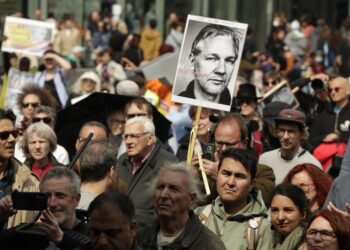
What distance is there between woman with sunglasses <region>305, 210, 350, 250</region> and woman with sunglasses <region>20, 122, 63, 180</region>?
10.7 feet

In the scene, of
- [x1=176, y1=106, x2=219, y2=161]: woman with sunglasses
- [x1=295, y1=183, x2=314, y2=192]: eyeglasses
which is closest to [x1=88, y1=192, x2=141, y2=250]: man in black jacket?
[x1=295, y1=183, x2=314, y2=192]: eyeglasses

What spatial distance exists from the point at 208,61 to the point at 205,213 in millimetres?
2158

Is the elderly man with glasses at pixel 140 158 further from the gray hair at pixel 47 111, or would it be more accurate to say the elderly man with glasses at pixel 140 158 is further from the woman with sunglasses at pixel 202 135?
the gray hair at pixel 47 111

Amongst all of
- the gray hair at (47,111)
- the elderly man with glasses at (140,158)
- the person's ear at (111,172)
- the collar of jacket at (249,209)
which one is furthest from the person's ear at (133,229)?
the gray hair at (47,111)

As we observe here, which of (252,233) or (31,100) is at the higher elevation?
(31,100)

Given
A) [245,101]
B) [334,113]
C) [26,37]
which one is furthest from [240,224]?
[26,37]

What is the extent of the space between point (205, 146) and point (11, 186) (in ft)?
6.55

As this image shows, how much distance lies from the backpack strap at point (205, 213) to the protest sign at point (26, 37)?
29.0 ft

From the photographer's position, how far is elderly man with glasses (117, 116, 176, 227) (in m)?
10.9

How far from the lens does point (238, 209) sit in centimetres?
939

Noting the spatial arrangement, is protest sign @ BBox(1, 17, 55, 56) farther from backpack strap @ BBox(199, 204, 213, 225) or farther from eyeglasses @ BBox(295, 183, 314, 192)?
backpack strap @ BBox(199, 204, 213, 225)

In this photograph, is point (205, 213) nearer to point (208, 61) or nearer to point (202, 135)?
point (208, 61)

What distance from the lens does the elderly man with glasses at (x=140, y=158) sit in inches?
428

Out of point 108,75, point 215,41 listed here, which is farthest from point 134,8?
point 215,41
